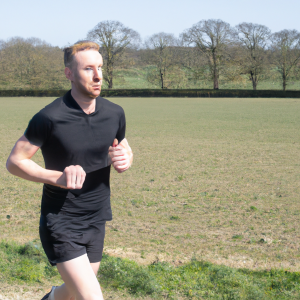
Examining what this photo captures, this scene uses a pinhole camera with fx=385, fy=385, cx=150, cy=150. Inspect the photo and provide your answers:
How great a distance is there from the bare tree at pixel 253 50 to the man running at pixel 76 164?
73.2 m

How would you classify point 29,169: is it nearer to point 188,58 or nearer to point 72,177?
point 72,177

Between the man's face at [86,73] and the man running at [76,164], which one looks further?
the man's face at [86,73]

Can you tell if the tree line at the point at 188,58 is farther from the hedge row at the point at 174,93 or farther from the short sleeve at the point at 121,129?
the short sleeve at the point at 121,129

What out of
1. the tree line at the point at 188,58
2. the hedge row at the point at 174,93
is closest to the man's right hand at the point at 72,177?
the hedge row at the point at 174,93

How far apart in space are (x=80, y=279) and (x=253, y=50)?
7859 centimetres

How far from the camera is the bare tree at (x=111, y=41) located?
7562 cm

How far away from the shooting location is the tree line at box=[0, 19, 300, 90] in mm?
72438

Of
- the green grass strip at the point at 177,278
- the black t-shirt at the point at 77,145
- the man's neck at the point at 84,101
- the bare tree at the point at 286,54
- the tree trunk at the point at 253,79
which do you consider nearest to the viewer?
the black t-shirt at the point at 77,145

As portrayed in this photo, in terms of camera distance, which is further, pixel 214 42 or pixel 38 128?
pixel 214 42

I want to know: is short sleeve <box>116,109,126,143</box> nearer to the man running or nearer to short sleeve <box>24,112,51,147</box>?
the man running

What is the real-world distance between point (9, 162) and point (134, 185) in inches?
263

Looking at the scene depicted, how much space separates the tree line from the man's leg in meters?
71.2

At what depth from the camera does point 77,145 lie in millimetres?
2633

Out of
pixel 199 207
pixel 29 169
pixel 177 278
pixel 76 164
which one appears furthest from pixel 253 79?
pixel 29 169
